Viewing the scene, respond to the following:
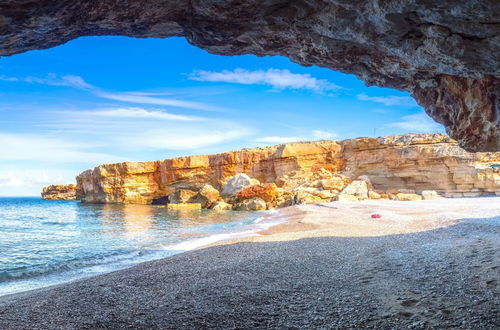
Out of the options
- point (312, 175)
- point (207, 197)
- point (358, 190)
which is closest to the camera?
point (358, 190)

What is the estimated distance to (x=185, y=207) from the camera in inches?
1844

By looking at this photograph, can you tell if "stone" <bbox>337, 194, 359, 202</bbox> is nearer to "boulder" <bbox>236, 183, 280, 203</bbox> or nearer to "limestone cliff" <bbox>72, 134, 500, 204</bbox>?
"boulder" <bbox>236, 183, 280, 203</bbox>

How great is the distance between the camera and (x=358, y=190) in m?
38.3

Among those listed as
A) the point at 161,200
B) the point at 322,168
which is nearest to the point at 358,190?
the point at 322,168

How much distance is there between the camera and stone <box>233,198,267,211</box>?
40097mm

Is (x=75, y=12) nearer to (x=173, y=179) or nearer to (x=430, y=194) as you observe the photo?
(x=430, y=194)

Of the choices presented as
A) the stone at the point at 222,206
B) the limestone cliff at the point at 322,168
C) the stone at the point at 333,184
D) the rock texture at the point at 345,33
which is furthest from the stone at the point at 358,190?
the rock texture at the point at 345,33

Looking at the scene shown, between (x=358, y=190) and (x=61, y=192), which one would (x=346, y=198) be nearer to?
(x=358, y=190)

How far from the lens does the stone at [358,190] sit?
3788 centimetres

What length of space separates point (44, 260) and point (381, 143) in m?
43.6

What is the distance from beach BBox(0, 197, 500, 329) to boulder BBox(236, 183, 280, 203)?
32547 millimetres

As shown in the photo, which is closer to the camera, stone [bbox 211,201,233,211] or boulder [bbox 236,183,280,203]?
boulder [bbox 236,183,280,203]

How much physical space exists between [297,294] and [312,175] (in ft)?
145

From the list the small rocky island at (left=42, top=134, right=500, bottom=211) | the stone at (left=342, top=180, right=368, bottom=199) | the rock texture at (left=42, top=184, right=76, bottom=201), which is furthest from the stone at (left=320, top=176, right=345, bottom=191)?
the rock texture at (left=42, top=184, right=76, bottom=201)
